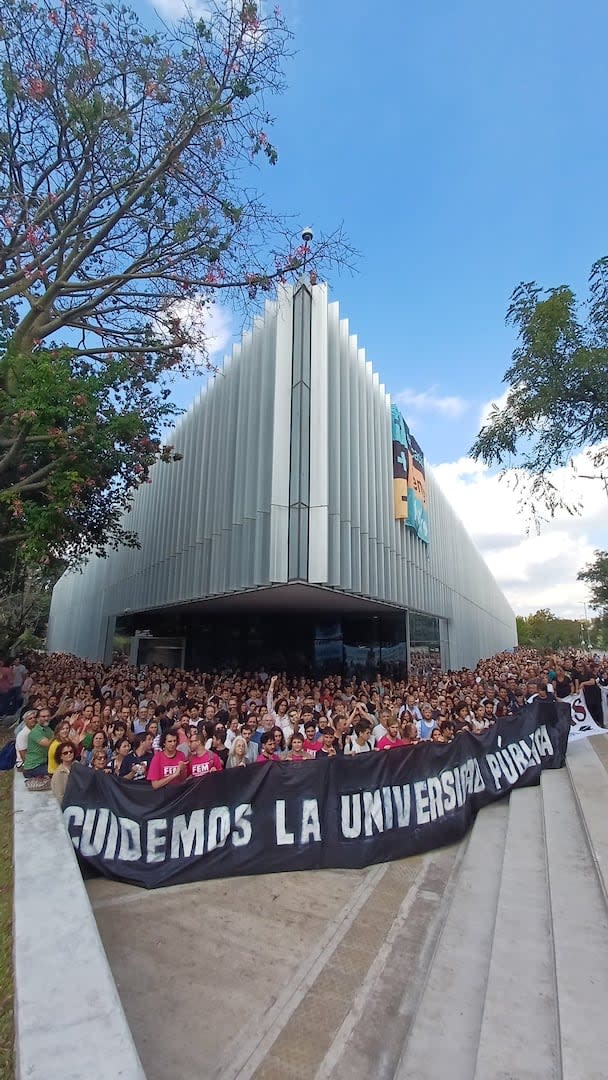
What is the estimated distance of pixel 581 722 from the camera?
1062cm

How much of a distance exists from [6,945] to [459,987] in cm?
351

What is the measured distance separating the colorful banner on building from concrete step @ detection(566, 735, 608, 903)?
10896mm

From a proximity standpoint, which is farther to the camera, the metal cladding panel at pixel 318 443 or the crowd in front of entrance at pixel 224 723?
the metal cladding panel at pixel 318 443

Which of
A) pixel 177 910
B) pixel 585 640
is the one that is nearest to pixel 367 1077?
pixel 177 910

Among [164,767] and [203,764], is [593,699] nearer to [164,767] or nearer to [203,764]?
[203,764]

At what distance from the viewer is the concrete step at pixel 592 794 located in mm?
5074

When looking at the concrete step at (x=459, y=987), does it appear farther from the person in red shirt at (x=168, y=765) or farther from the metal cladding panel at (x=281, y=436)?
the metal cladding panel at (x=281, y=436)

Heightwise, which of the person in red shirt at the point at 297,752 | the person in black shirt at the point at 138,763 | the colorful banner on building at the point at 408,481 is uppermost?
the colorful banner on building at the point at 408,481

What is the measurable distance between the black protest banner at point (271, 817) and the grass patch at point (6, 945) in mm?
757

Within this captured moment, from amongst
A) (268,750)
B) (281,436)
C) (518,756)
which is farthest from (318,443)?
(518,756)

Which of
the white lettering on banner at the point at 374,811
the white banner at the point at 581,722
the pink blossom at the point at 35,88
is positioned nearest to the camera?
the white lettering on banner at the point at 374,811

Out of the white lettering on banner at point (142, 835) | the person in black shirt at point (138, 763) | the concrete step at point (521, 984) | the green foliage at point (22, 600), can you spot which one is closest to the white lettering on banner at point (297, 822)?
the white lettering on banner at point (142, 835)

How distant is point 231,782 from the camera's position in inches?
238

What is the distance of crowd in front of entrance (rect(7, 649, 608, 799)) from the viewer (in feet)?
23.1
